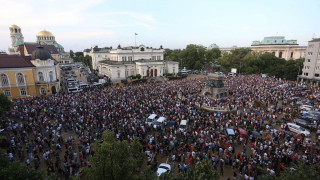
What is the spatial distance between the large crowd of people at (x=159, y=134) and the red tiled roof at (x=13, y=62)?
1143 centimetres

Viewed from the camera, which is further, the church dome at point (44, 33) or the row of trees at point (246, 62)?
the church dome at point (44, 33)

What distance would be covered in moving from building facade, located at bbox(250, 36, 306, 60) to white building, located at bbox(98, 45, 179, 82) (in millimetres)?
51427

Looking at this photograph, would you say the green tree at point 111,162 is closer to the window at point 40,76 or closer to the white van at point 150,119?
the white van at point 150,119

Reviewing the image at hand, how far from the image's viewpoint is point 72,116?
2055cm

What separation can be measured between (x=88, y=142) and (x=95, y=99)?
12.3 meters

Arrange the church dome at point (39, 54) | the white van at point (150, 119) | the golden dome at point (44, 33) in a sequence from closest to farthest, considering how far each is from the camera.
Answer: the white van at point (150, 119), the church dome at point (39, 54), the golden dome at point (44, 33)

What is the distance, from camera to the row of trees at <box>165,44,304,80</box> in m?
48.4

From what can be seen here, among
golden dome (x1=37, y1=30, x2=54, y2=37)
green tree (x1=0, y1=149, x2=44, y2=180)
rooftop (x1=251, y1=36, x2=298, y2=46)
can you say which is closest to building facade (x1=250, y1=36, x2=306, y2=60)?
rooftop (x1=251, y1=36, x2=298, y2=46)

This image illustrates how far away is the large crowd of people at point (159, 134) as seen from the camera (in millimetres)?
13031

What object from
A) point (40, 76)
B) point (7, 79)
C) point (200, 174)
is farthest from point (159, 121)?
point (7, 79)

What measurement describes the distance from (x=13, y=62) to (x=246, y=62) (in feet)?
208

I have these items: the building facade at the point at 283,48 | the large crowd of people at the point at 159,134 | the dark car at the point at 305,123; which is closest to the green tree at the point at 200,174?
the large crowd of people at the point at 159,134

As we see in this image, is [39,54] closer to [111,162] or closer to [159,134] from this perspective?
[159,134]

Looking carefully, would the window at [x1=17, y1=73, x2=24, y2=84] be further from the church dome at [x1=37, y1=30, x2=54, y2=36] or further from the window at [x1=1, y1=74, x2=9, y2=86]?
the church dome at [x1=37, y1=30, x2=54, y2=36]
